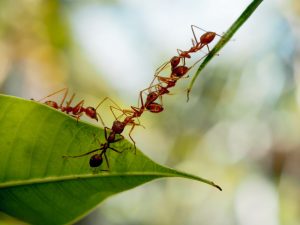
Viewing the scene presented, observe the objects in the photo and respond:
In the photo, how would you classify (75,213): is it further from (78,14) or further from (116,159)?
(78,14)

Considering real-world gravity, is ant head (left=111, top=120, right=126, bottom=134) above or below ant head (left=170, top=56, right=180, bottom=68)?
below

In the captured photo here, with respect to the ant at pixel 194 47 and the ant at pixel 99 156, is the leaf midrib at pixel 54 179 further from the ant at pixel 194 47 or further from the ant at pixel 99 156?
the ant at pixel 194 47

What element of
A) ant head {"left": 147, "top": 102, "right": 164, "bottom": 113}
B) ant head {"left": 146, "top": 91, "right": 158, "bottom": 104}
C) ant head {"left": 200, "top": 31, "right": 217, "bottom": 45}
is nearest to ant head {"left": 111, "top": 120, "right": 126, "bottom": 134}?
ant head {"left": 147, "top": 102, "right": 164, "bottom": 113}

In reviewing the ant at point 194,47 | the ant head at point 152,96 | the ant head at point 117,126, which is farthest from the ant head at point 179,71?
the ant head at point 117,126

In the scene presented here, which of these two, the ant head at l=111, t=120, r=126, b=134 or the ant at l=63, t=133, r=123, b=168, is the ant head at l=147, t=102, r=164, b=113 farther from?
the ant at l=63, t=133, r=123, b=168

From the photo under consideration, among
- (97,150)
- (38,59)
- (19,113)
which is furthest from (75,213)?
(38,59)

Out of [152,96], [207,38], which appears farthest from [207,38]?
[152,96]

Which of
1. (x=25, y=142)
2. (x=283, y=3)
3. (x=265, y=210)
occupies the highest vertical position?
(x=283, y=3)
